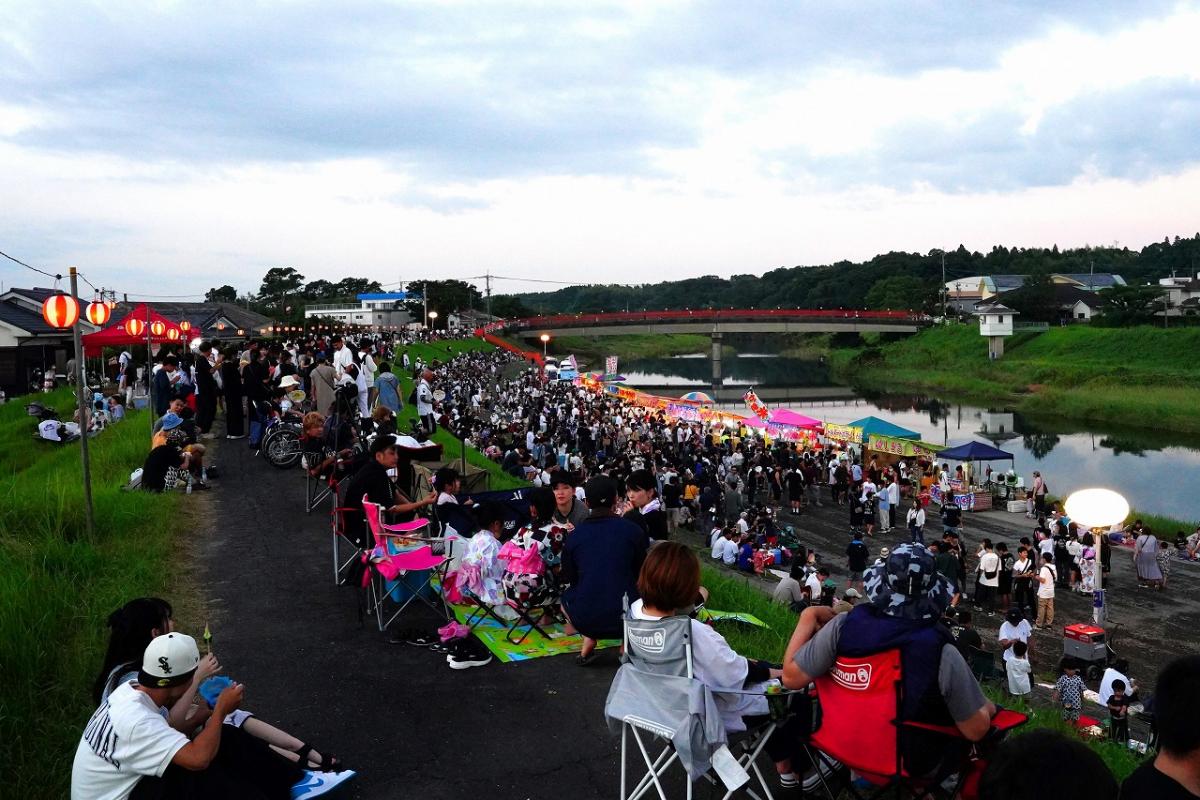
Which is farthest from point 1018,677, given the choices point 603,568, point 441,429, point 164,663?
point 441,429

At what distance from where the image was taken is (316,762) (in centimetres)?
409

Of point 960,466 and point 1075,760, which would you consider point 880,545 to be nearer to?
point 960,466

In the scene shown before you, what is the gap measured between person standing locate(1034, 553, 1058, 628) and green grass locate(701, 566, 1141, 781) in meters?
5.60

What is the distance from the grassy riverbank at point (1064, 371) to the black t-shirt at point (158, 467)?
43.0 meters

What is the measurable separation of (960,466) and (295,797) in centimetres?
2175

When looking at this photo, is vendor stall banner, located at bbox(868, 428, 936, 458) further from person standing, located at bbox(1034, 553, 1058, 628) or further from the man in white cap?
the man in white cap

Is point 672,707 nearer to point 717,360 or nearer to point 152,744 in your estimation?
point 152,744

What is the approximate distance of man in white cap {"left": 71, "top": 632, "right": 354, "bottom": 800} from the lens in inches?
120

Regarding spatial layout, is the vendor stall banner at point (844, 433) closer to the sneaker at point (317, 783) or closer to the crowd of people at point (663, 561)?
the crowd of people at point (663, 561)

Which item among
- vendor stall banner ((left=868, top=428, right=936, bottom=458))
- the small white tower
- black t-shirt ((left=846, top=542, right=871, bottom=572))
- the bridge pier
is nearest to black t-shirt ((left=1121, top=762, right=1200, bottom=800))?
black t-shirt ((left=846, top=542, right=871, bottom=572))

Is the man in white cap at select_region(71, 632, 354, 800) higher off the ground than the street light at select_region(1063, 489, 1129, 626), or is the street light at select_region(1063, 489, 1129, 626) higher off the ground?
the man in white cap at select_region(71, 632, 354, 800)

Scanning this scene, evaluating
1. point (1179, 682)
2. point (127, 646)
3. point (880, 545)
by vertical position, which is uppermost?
point (1179, 682)

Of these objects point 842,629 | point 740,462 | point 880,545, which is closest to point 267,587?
point 842,629

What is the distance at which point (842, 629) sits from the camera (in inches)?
128
